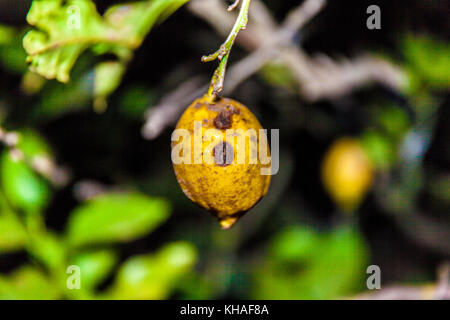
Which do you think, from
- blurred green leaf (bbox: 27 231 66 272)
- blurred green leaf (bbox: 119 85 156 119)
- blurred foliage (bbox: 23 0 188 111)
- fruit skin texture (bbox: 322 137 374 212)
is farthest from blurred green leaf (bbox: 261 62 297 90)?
blurred green leaf (bbox: 27 231 66 272)

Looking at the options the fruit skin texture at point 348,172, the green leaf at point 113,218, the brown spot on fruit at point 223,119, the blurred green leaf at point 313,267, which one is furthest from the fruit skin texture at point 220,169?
the fruit skin texture at point 348,172

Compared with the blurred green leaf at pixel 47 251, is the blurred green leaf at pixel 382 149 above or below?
above

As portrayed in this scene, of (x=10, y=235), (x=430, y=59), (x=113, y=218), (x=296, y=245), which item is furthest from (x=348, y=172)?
(x=10, y=235)

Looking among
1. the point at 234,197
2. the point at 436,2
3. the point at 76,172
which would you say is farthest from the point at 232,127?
the point at 436,2

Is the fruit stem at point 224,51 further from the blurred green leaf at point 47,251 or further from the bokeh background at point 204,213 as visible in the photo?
the blurred green leaf at point 47,251

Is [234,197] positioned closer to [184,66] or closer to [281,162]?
[184,66]

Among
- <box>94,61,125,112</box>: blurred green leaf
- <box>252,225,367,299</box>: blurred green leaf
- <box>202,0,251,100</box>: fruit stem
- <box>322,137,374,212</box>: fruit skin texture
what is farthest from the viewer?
<box>322,137,374,212</box>: fruit skin texture

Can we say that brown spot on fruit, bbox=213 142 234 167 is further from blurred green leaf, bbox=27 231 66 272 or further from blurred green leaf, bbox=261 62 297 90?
blurred green leaf, bbox=261 62 297 90

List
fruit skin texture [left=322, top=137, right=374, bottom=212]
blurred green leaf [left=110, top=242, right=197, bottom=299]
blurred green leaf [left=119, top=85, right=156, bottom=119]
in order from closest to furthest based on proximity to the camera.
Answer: blurred green leaf [left=110, top=242, right=197, bottom=299] < blurred green leaf [left=119, top=85, right=156, bottom=119] < fruit skin texture [left=322, top=137, right=374, bottom=212]
